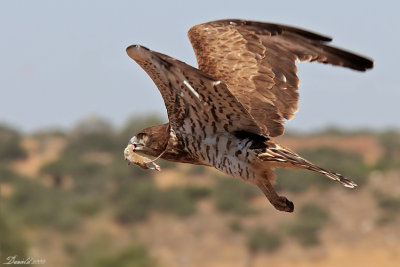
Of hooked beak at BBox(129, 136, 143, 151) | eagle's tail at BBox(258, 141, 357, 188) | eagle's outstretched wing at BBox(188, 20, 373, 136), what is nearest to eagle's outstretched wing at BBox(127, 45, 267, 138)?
eagle's tail at BBox(258, 141, 357, 188)

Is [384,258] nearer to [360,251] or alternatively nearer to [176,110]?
[360,251]

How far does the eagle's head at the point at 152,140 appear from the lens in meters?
8.04

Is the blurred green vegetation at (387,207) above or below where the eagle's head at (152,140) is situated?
below

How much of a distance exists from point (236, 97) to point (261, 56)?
0.87 metres

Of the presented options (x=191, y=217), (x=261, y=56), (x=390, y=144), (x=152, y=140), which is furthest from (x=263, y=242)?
(x=390, y=144)

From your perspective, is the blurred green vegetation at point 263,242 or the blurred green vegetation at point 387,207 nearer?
the blurred green vegetation at point 263,242

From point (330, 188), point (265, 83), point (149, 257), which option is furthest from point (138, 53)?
point (330, 188)

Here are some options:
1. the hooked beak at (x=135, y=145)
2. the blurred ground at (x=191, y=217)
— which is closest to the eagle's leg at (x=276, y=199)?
the hooked beak at (x=135, y=145)

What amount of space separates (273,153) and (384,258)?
2069cm

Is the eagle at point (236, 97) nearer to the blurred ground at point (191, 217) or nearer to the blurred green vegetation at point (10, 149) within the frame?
the blurred ground at point (191, 217)

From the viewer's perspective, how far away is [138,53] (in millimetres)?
6777

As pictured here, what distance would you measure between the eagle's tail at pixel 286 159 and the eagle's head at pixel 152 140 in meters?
1.01

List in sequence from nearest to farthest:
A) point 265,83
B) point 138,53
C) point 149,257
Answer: point 138,53 < point 265,83 < point 149,257

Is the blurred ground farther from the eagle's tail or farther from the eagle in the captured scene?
the eagle's tail
